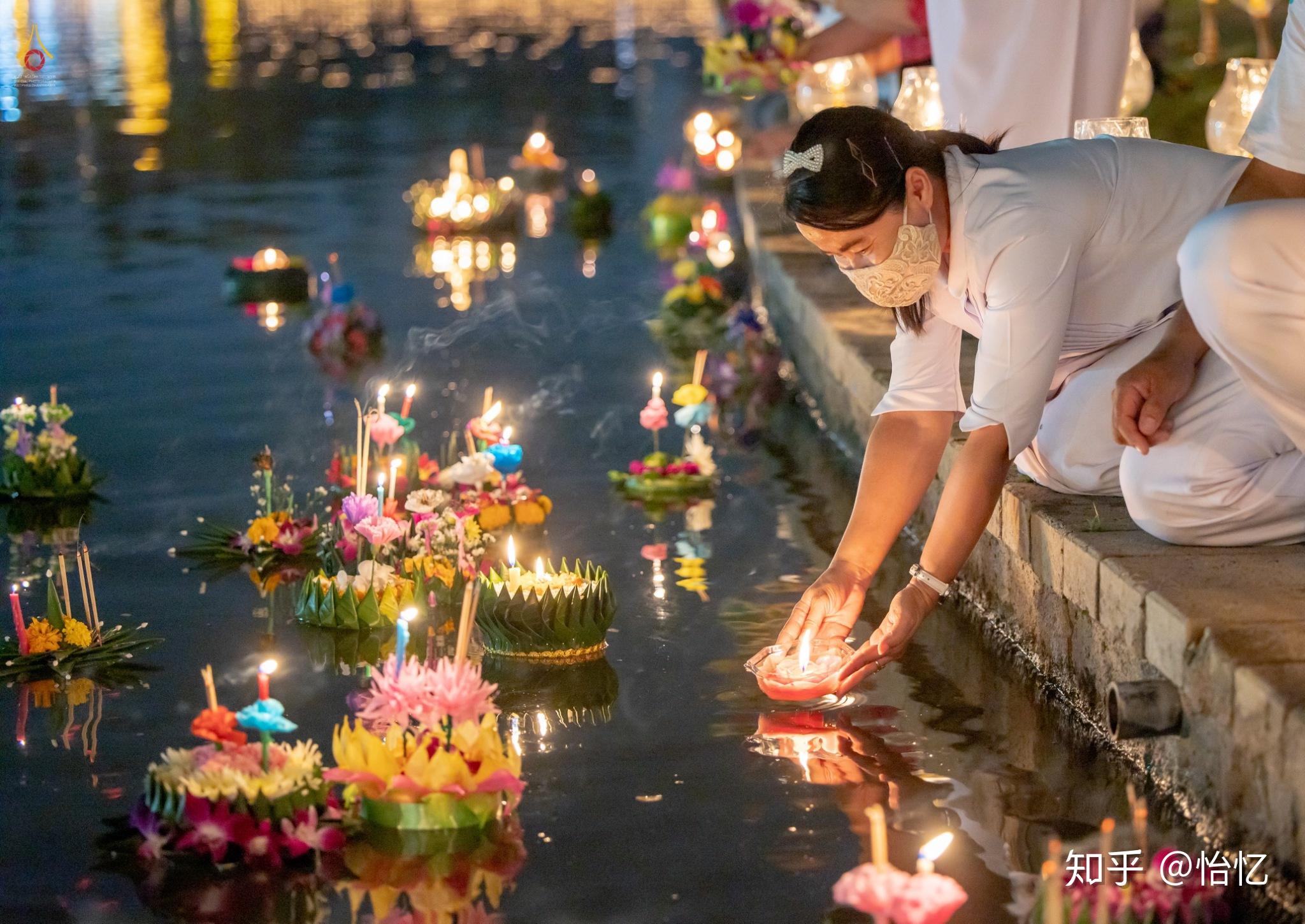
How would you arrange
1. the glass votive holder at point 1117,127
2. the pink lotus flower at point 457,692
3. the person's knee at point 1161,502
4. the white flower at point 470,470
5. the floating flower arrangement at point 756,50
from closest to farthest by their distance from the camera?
1. the pink lotus flower at point 457,692
2. the person's knee at point 1161,502
3. the glass votive holder at point 1117,127
4. the white flower at point 470,470
5. the floating flower arrangement at point 756,50

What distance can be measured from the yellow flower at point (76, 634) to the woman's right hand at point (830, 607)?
145cm

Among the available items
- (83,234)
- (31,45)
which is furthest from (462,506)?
(83,234)

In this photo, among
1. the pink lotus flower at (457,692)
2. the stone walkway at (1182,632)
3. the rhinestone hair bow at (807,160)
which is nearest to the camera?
the stone walkway at (1182,632)

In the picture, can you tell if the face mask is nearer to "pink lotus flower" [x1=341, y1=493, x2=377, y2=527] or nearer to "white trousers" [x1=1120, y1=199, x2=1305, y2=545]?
"white trousers" [x1=1120, y1=199, x2=1305, y2=545]

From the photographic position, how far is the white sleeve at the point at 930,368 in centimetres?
332

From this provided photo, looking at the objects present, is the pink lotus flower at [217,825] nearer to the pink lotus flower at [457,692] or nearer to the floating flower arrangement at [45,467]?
the pink lotus flower at [457,692]

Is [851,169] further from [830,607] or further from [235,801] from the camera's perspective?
[235,801]

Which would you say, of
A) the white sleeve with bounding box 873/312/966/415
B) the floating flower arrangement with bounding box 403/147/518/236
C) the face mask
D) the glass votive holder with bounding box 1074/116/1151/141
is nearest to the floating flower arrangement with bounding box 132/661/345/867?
the face mask

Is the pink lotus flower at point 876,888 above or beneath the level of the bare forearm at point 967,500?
beneath

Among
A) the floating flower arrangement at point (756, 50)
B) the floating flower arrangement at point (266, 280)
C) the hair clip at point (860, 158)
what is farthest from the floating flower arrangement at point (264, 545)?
the floating flower arrangement at point (266, 280)

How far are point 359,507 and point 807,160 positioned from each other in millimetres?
1489

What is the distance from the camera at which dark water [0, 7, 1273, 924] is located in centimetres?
276

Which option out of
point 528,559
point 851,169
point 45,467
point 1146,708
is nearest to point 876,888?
point 1146,708

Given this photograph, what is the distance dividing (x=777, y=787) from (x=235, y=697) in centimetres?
114
